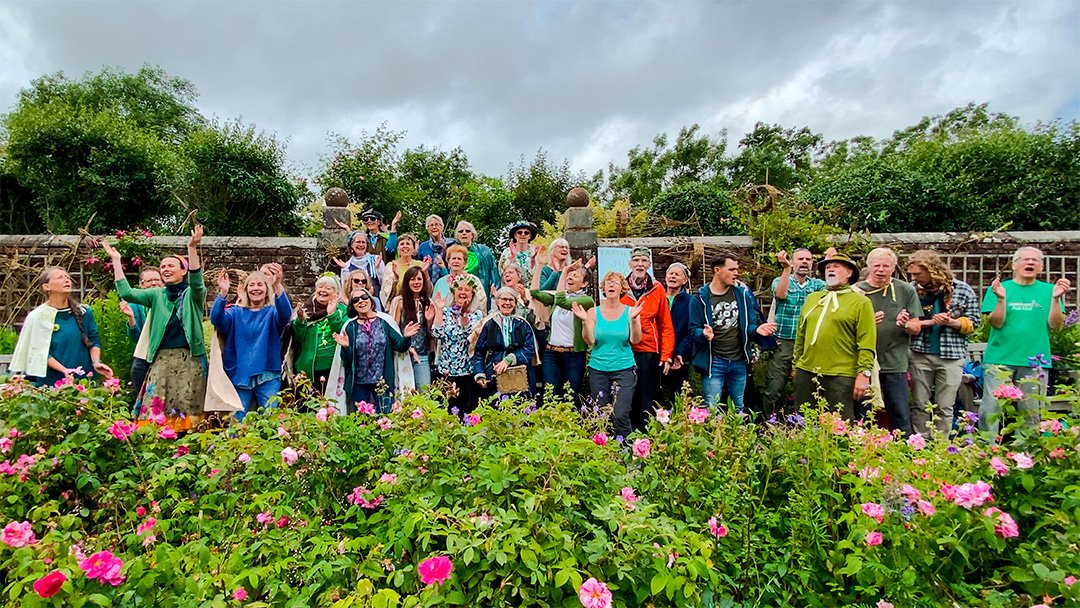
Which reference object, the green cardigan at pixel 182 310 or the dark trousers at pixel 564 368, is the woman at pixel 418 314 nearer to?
the dark trousers at pixel 564 368

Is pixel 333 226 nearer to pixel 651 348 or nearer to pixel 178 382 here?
pixel 178 382

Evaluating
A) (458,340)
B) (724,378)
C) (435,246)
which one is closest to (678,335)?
(724,378)

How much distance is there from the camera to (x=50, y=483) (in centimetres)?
234

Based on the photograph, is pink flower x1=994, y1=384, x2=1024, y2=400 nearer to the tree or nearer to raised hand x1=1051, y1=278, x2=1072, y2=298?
raised hand x1=1051, y1=278, x2=1072, y2=298

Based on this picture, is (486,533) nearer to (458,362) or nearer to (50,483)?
(50,483)

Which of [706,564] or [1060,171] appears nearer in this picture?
[706,564]

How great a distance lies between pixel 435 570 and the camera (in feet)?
5.19

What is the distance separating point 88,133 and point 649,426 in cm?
1382

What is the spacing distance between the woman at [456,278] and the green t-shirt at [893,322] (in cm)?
310

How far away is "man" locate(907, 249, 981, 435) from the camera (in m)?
4.81

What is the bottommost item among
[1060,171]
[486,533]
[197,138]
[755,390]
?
[755,390]

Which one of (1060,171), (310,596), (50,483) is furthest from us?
(1060,171)

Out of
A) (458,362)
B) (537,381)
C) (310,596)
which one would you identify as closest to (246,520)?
(310,596)

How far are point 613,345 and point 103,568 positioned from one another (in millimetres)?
3740
